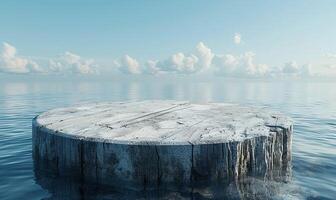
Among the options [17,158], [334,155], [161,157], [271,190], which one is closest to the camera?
[161,157]

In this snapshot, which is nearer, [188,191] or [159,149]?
[159,149]

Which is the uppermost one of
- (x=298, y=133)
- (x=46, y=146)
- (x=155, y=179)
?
(x=46, y=146)

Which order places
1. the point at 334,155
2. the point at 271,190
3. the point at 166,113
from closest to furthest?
the point at 271,190 < the point at 166,113 < the point at 334,155

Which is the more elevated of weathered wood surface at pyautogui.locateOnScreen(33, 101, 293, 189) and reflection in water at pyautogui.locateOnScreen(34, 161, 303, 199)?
weathered wood surface at pyautogui.locateOnScreen(33, 101, 293, 189)

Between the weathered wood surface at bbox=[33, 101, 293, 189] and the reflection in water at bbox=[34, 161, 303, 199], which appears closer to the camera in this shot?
the weathered wood surface at bbox=[33, 101, 293, 189]

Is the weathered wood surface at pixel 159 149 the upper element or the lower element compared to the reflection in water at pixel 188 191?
upper

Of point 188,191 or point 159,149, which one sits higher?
point 159,149

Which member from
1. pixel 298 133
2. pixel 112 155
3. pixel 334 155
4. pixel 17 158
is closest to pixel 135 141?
pixel 112 155

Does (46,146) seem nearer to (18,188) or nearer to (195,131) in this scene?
(18,188)
